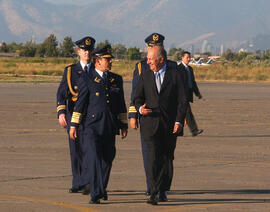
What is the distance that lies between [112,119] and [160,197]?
1.09m

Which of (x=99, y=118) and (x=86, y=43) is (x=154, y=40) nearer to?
(x=86, y=43)

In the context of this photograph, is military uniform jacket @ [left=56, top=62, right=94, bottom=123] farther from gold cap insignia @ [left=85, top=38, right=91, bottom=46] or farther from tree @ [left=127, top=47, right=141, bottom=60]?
tree @ [left=127, top=47, right=141, bottom=60]

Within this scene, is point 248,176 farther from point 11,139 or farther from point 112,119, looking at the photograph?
point 11,139

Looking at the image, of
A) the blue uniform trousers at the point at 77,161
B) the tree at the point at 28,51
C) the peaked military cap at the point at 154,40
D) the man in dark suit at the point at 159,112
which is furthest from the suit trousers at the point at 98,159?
the tree at the point at 28,51

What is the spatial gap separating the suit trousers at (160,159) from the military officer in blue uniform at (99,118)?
1.66 feet

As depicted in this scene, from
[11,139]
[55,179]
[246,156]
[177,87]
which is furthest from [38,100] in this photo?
[177,87]

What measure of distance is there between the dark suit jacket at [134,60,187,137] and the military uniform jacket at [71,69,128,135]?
0.37m

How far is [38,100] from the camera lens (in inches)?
1252

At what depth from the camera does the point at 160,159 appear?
8930mm

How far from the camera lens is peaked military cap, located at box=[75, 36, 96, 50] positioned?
9680mm

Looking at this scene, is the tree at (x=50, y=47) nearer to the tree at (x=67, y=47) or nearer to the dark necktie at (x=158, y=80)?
the tree at (x=67, y=47)

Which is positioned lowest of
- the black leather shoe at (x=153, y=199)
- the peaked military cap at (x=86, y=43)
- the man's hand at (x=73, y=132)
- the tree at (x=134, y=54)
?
the tree at (x=134, y=54)

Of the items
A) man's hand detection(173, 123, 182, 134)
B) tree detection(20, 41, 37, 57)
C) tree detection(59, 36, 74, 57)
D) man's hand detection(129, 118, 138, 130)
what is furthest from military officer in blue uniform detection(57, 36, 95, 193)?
tree detection(20, 41, 37, 57)

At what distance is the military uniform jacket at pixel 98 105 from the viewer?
29.6 ft
